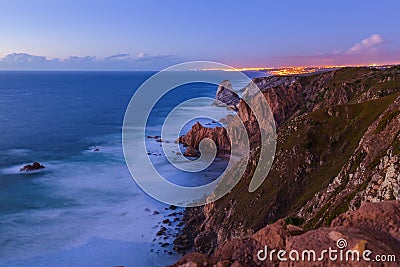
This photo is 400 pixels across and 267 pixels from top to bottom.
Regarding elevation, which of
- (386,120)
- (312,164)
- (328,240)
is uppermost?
(386,120)

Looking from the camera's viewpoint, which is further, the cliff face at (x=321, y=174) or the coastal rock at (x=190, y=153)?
the coastal rock at (x=190, y=153)

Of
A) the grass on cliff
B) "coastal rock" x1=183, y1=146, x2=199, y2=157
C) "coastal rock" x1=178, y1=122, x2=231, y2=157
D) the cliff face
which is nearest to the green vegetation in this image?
the cliff face

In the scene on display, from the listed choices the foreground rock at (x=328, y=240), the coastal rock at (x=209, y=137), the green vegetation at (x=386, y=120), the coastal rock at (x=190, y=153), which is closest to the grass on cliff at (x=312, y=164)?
the green vegetation at (x=386, y=120)

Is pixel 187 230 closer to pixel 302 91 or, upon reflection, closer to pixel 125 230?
pixel 125 230

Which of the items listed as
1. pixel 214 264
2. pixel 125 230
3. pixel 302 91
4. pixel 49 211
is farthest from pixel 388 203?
pixel 302 91

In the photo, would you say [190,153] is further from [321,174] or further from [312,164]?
[321,174]

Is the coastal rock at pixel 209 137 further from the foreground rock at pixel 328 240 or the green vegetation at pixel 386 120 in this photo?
the foreground rock at pixel 328 240

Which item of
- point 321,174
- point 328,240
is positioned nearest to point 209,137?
point 321,174
